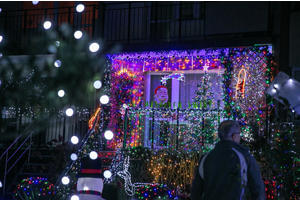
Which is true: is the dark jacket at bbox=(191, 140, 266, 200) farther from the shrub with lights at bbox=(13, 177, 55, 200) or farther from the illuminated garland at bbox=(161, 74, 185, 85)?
the illuminated garland at bbox=(161, 74, 185, 85)

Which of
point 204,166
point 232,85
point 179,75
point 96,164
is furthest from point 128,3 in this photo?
point 204,166

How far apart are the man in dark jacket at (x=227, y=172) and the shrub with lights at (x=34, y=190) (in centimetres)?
420

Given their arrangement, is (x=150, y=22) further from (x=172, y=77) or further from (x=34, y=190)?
(x=34, y=190)

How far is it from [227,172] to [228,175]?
27 millimetres

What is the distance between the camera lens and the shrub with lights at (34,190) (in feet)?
21.6

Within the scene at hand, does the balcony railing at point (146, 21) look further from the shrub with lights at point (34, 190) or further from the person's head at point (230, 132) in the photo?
the person's head at point (230, 132)

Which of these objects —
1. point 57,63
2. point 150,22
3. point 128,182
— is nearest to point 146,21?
point 150,22

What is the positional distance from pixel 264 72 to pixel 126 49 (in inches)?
165

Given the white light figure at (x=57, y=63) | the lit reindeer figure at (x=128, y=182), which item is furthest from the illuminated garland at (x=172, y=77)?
the white light figure at (x=57, y=63)

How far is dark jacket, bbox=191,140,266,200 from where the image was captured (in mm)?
3012

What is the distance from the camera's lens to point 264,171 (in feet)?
25.5

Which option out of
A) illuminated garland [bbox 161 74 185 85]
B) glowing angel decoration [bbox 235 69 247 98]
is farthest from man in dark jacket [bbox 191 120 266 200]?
illuminated garland [bbox 161 74 185 85]

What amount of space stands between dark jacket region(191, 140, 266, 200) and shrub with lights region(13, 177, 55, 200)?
14.1 feet

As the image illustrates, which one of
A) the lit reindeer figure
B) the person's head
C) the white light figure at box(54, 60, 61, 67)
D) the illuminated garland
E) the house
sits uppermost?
the house
